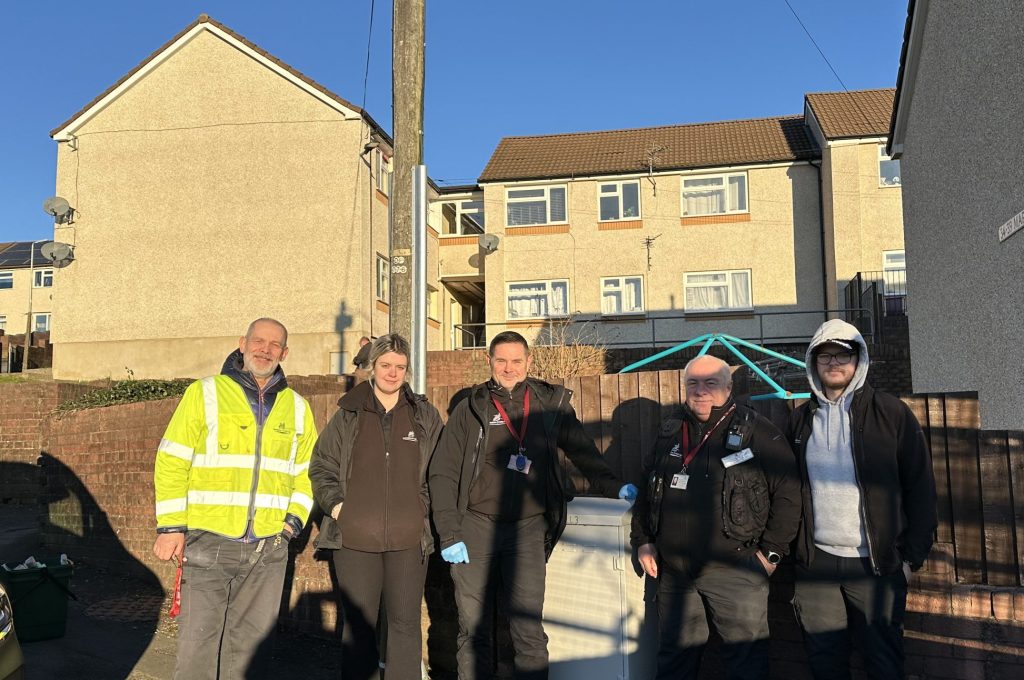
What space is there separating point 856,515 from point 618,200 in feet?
75.4

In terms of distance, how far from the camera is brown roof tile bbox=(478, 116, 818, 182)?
83.8ft

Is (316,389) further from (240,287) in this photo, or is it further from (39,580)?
(39,580)

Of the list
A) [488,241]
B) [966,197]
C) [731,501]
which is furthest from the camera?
[488,241]

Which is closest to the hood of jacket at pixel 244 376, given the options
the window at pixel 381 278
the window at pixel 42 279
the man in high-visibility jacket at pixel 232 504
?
the man in high-visibility jacket at pixel 232 504

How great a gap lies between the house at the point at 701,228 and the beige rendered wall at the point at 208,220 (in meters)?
4.86

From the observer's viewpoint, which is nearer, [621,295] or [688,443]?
[688,443]

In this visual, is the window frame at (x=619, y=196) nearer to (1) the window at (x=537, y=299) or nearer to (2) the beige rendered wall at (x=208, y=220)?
(1) the window at (x=537, y=299)

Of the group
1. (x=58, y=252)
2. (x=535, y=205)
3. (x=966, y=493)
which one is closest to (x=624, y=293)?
(x=535, y=205)

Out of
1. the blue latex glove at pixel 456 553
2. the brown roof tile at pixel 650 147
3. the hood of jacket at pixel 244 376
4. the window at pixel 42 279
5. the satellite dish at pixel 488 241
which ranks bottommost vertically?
the blue latex glove at pixel 456 553

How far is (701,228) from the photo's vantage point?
25469 mm

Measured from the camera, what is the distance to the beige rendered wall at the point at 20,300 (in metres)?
46.0

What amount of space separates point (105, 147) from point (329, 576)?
22.4m

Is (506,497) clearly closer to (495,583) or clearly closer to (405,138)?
(495,583)

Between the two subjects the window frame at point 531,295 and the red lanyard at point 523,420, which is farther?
the window frame at point 531,295
